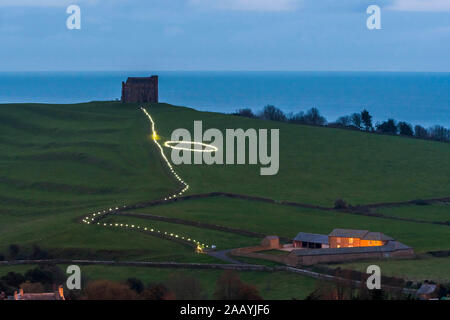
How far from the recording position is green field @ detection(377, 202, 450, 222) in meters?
82.7

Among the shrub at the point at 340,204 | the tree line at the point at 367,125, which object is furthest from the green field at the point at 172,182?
the tree line at the point at 367,125

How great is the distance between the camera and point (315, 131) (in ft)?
403

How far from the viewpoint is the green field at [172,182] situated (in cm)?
7031

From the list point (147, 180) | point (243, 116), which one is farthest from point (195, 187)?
point (243, 116)

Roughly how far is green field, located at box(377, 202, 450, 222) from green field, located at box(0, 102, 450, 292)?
0.17 meters

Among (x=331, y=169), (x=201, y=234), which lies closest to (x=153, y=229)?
(x=201, y=234)

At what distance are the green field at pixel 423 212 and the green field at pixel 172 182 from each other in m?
0.17

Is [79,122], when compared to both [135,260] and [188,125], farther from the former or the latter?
[135,260]

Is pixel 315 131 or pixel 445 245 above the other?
pixel 315 131

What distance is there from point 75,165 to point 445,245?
4756 centimetres

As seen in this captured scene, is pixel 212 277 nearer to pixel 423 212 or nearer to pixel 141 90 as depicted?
pixel 423 212

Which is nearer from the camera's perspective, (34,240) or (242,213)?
(34,240)

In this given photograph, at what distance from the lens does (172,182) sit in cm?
9475

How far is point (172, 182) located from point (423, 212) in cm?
2440
